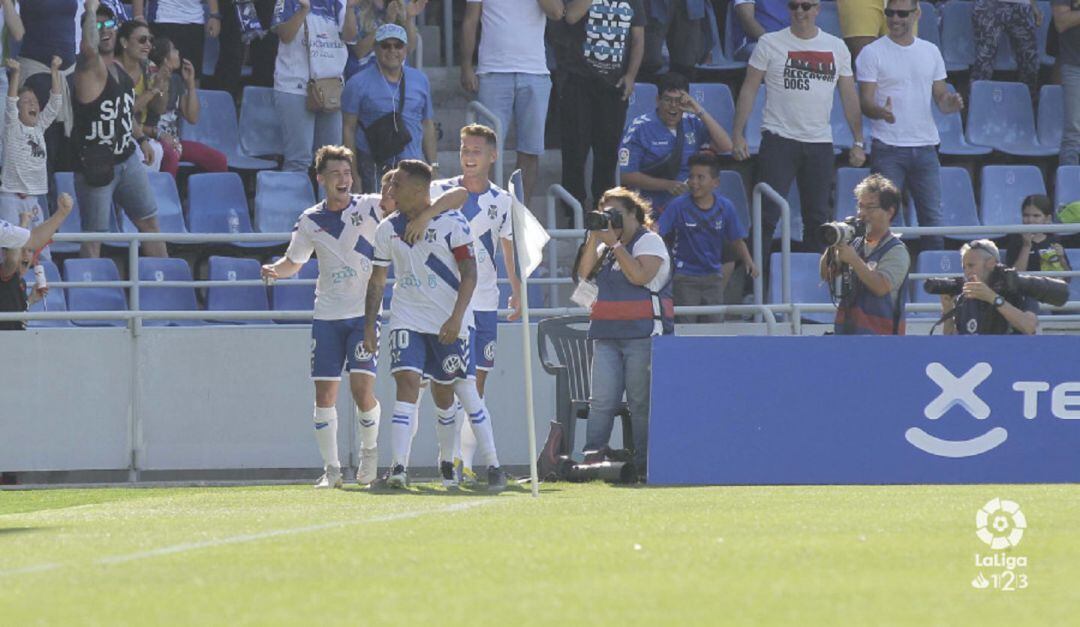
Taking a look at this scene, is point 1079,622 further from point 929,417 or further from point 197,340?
point 197,340

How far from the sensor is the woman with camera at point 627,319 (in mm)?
13141

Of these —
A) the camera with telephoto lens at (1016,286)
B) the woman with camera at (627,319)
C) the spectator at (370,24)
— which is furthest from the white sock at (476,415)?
the spectator at (370,24)

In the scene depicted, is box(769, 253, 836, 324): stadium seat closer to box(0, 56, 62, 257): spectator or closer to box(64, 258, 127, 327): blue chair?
box(64, 258, 127, 327): blue chair

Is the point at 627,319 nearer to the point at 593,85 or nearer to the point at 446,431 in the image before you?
the point at 446,431

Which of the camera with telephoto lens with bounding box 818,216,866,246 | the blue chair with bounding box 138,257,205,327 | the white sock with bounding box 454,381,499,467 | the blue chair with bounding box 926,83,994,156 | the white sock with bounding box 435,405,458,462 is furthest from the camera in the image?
the blue chair with bounding box 926,83,994,156

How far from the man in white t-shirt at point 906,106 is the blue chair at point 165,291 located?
6014mm

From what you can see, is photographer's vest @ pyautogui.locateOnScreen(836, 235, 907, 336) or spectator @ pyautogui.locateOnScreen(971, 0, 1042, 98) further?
spectator @ pyautogui.locateOnScreen(971, 0, 1042, 98)

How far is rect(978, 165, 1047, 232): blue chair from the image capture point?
728 inches

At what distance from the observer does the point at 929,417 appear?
41.0 ft

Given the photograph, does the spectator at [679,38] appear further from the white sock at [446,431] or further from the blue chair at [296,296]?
the white sock at [446,431]

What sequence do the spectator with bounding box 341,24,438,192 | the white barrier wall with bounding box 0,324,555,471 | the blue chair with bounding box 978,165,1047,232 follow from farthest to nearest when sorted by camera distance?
the blue chair with bounding box 978,165,1047,232
the spectator with bounding box 341,24,438,192
the white barrier wall with bounding box 0,324,555,471

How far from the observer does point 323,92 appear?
661 inches

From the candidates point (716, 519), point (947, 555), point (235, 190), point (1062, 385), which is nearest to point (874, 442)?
point (1062, 385)

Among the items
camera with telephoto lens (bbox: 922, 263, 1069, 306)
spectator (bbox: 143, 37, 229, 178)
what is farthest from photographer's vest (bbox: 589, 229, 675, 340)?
spectator (bbox: 143, 37, 229, 178)
